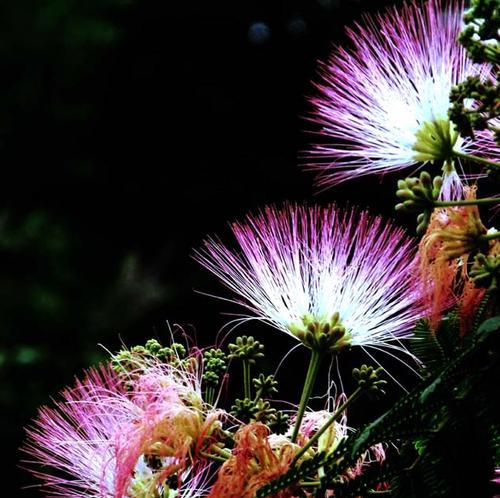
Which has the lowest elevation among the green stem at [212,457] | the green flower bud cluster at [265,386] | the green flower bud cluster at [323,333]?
the green stem at [212,457]

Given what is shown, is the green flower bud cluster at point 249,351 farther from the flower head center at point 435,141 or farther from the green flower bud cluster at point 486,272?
the green flower bud cluster at point 486,272

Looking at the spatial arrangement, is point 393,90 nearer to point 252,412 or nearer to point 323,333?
point 323,333

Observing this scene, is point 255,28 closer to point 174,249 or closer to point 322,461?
point 174,249

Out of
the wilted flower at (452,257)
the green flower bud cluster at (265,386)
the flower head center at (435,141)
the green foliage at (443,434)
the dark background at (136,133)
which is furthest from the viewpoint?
the dark background at (136,133)

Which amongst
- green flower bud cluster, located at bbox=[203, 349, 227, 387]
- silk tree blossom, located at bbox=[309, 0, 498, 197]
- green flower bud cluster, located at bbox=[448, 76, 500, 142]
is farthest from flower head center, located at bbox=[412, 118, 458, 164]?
green flower bud cluster, located at bbox=[203, 349, 227, 387]

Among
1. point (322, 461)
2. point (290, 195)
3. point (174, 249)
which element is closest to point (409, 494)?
point (322, 461)

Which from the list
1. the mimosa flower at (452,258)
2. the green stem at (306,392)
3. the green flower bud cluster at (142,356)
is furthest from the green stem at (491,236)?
the green flower bud cluster at (142,356)

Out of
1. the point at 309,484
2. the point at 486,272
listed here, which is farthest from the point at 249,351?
the point at 486,272
